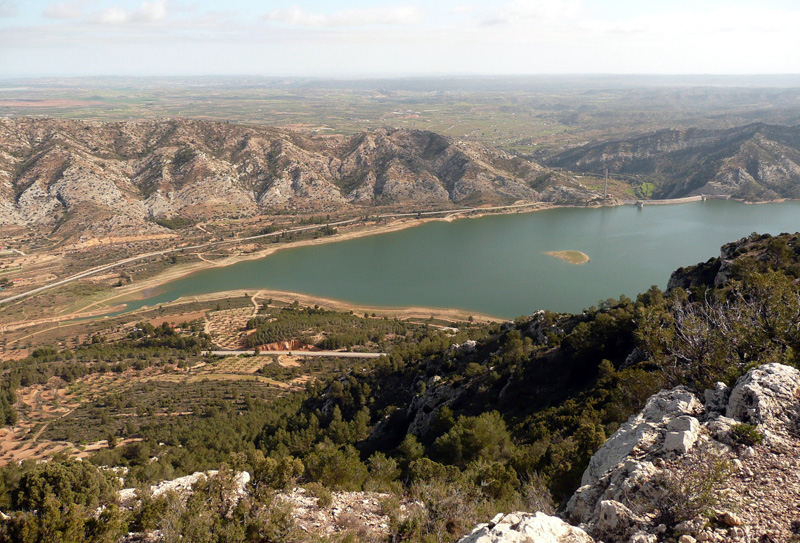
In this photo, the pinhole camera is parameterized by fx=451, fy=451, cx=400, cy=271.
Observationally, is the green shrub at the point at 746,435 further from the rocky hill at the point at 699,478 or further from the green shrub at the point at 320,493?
the green shrub at the point at 320,493

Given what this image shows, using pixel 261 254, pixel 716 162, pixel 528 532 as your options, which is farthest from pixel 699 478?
pixel 716 162

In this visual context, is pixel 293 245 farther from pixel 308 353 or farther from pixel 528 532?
pixel 528 532

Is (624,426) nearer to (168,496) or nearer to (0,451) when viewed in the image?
(168,496)

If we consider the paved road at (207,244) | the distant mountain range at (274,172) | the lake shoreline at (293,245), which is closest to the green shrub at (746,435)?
the lake shoreline at (293,245)

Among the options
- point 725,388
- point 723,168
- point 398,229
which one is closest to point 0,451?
point 725,388

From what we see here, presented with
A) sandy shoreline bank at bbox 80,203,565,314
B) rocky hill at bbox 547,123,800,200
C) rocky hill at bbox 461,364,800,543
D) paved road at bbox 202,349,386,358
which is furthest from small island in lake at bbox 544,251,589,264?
rocky hill at bbox 461,364,800,543
